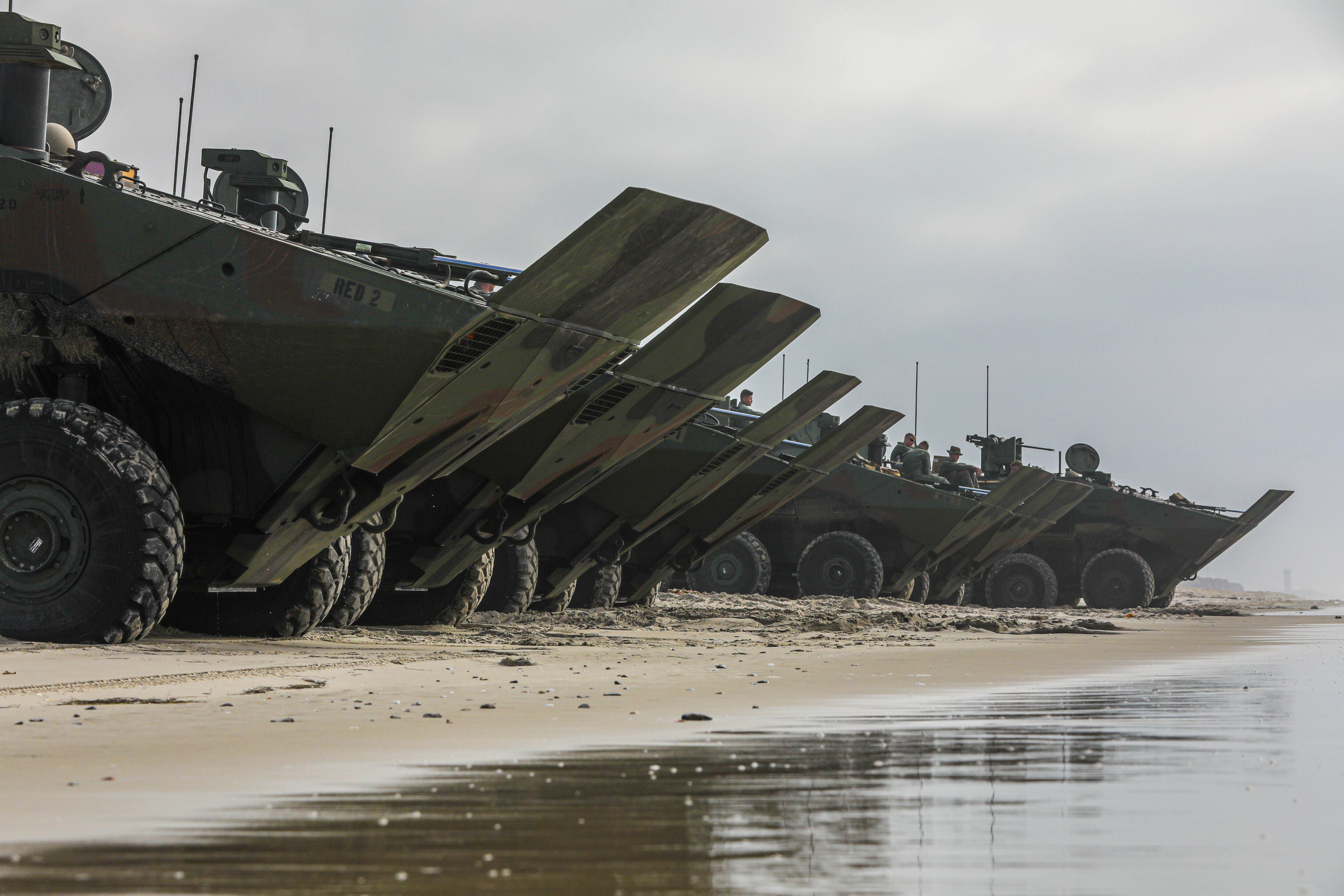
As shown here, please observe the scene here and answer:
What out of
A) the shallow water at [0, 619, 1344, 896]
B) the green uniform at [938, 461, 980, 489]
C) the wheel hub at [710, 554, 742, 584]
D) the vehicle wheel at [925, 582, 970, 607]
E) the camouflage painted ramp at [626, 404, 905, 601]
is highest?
the green uniform at [938, 461, 980, 489]

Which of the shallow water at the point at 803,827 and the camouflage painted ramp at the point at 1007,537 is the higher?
the camouflage painted ramp at the point at 1007,537

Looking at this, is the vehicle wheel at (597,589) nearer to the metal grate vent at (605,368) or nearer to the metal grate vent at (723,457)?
the metal grate vent at (723,457)

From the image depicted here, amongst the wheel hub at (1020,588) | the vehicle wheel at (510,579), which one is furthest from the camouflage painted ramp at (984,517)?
the vehicle wheel at (510,579)

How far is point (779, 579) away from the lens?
68.6 feet

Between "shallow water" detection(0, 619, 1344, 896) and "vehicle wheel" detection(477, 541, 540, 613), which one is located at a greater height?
"vehicle wheel" detection(477, 541, 540, 613)

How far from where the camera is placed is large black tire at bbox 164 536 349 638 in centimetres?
910

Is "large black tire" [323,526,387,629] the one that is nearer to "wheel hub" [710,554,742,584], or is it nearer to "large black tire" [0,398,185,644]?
"large black tire" [0,398,185,644]

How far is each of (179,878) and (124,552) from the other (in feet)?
18.4

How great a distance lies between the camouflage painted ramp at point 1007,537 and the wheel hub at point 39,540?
1661cm

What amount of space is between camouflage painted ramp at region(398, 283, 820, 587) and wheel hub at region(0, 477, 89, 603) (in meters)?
3.28

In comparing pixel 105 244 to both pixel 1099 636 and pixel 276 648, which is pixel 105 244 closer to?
pixel 276 648

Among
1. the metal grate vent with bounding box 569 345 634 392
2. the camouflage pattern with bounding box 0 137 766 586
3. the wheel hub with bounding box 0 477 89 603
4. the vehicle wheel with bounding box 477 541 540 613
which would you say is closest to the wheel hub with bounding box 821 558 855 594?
the vehicle wheel with bounding box 477 541 540 613

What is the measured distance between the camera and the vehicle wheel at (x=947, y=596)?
77.8 ft

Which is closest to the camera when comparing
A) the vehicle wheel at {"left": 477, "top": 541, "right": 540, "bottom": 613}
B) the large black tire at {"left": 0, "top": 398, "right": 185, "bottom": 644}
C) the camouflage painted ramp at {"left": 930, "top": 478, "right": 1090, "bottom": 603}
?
the large black tire at {"left": 0, "top": 398, "right": 185, "bottom": 644}
